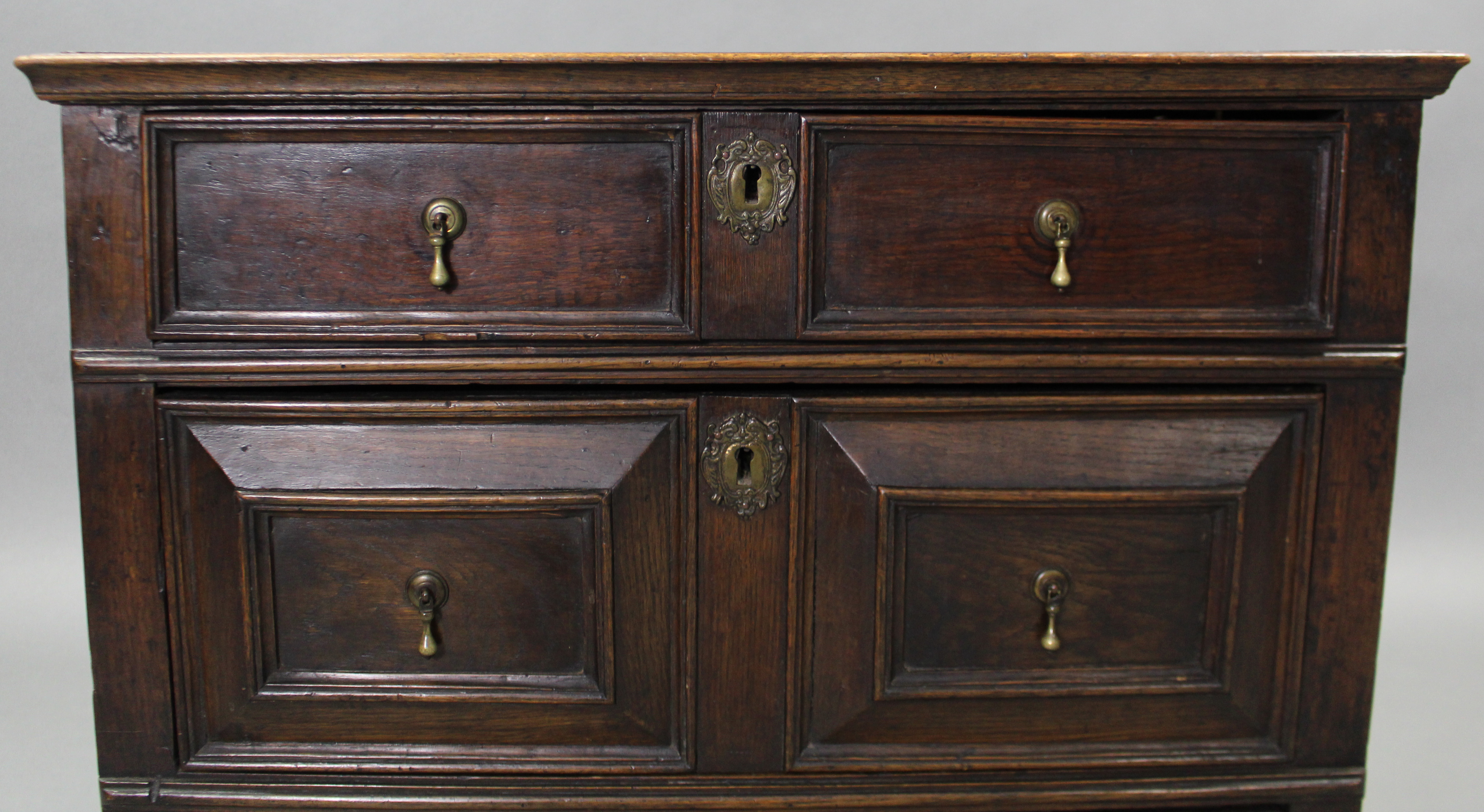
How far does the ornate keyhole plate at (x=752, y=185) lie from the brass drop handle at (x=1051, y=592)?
498 mm

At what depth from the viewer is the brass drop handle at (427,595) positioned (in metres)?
1.35

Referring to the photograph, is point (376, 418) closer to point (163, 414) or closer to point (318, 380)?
point (318, 380)

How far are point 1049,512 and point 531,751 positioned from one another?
2.14ft

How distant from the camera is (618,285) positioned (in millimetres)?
1297

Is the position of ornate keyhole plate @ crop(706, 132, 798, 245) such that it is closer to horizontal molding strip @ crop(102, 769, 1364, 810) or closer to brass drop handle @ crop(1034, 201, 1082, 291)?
brass drop handle @ crop(1034, 201, 1082, 291)

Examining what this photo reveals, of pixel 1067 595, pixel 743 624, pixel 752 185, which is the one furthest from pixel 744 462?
pixel 1067 595

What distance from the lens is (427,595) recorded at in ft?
4.42

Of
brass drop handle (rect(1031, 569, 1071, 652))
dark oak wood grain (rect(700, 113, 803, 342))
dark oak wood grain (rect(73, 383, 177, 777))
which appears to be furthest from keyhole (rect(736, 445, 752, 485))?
dark oak wood grain (rect(73, 383, 177, 777))

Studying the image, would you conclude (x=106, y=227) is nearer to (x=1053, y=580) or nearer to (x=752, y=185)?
(x=752, y=185)

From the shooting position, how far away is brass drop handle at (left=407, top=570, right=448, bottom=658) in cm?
135

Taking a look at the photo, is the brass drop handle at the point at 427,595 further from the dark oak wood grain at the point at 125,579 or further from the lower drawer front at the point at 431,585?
the dark oak wood grain at the point at 125,579

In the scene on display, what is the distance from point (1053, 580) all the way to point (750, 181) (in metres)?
0.56

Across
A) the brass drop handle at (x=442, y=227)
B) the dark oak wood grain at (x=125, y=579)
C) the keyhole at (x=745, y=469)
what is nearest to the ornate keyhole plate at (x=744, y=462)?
the keyhole at (x=745, y=469)

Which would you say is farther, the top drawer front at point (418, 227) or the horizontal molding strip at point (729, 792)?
the horizontal molding strip at point (729, 792)
